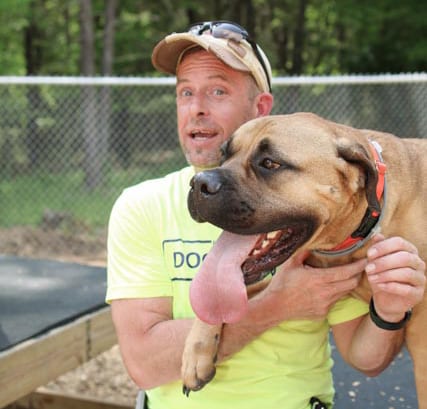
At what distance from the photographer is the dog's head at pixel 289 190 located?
83.7 inches

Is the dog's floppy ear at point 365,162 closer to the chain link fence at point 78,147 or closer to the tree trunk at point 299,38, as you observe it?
the chain link fence at point 78,147

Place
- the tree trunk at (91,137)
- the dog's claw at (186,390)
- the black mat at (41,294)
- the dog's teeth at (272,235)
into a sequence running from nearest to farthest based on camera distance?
the dog's teeth at (272,235)
the dog's claw at (186,390)
the black mat at (41,294)
the tree trunk at (91,137)

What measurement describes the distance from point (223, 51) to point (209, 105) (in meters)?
0.21

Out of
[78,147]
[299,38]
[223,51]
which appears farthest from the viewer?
[299,38]

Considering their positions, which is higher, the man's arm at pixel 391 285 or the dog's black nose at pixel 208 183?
the dog's black nose at pixel 208 183

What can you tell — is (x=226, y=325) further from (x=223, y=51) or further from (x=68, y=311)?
(x=68, y=311)

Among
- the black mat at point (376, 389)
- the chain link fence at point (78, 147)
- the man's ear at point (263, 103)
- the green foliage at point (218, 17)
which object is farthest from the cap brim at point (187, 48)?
the green foliage at point (218, 17)

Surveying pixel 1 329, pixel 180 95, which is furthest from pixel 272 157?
pixel 1 329

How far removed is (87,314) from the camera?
4.11 m

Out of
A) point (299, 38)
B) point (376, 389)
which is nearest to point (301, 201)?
point (376, 389)

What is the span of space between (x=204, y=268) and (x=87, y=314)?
2098 millimetres

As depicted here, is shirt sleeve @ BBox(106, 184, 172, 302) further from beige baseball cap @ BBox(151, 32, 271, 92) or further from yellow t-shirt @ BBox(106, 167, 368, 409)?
beige baseball cap @ BBox(151, 32, 271, 92)

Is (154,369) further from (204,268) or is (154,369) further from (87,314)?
(87,314)

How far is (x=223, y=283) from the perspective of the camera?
2.13 metres
